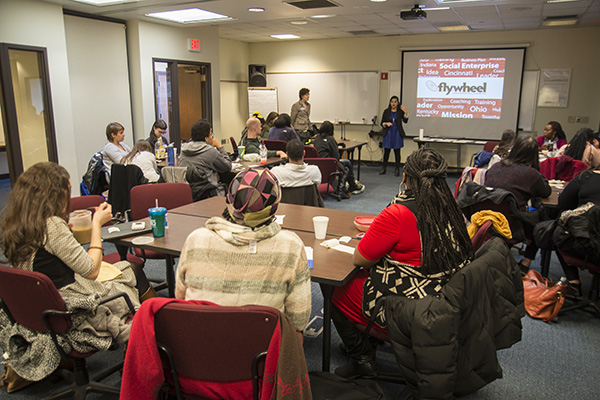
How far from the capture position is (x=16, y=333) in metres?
1.99

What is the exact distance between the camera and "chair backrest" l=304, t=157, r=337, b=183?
557 cm

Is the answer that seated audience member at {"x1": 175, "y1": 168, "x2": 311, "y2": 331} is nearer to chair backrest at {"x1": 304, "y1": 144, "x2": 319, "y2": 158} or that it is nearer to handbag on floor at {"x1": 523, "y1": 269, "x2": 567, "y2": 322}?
handbag on floor at {"x1": 523, "y1": 269, "x2": 567, "y2": 322}

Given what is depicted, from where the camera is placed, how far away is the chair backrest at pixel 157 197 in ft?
10.6

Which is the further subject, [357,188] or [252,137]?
[357,188]

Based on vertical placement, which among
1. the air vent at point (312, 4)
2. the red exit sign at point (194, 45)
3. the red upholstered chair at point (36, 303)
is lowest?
the red upholstered chair at point (36, 303)

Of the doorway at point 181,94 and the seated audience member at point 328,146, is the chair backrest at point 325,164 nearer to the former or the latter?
the seated audience member at point 328,146

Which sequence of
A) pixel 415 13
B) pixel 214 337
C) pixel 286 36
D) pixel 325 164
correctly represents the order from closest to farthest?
pixel 214 337, pixel 325 164, pixel 415 13, pixel 286 36

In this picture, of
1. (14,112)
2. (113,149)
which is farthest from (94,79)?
(113,149)

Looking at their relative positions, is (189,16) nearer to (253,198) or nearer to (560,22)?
(560,22)

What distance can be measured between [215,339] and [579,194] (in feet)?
9.71

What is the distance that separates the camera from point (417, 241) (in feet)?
6.45

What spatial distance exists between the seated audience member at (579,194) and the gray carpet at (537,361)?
0.98 ft

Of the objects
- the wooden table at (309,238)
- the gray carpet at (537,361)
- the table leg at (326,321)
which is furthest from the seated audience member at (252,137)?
the table leg at (326,321)

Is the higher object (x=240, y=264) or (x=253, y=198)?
(x=253, y=198)
